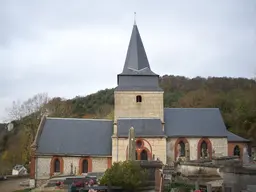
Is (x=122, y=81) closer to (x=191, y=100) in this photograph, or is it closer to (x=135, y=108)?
(x=135, y=108)

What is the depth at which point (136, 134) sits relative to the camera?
32062mm

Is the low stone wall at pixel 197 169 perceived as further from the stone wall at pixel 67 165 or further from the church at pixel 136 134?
the stone wall at pixel 67 165

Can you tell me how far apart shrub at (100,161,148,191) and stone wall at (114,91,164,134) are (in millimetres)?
16331

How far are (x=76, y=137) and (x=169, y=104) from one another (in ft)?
131

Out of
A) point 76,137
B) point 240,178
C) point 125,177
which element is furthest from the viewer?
point 76,137

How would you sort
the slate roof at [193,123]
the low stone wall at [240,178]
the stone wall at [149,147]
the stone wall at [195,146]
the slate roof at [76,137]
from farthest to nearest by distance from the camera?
the slate roof at [193,123], the stone wall at [195,146], the slate roof at [76,137], the stone wall at [149,147], the low stone wall at [240,178]

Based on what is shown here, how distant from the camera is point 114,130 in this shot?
Answer: 3278 centimetres

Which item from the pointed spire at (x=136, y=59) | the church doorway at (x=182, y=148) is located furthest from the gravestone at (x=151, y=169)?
the pointed spire at (x=136, y=59)

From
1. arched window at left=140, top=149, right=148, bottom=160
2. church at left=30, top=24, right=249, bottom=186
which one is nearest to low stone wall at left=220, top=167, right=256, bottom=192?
church at left=30, top=24, right=249, bottom=186

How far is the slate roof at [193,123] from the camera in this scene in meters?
33.8

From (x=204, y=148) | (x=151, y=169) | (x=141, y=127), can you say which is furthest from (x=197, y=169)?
(x=204, y=148)

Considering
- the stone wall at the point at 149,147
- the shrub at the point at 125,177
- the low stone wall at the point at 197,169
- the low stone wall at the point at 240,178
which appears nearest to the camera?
the low stone wall at the point at 240,178

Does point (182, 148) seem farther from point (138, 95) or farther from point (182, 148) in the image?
point (138, 95)

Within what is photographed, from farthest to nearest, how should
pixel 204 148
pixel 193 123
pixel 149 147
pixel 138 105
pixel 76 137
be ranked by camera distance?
pixel 193 123 < pixel 76 137 < pixel 204 148 < pixel 138 105 < pixel 149 147
